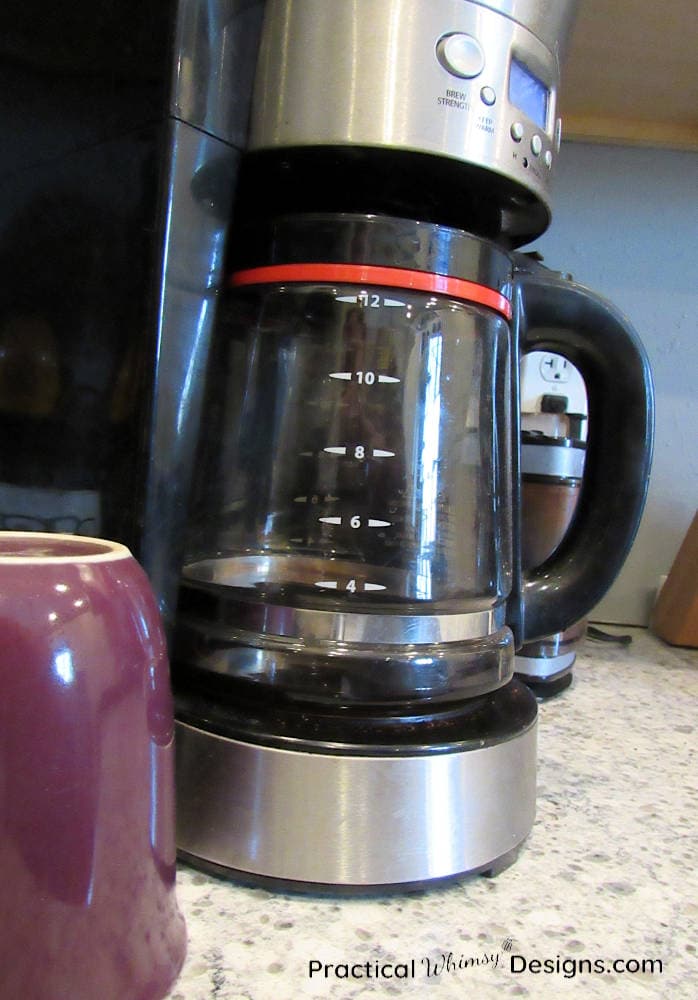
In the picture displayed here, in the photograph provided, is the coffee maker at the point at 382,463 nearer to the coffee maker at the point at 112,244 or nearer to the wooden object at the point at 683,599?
the coffee maker at the point at 112,244

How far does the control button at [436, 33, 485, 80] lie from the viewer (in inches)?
16.1

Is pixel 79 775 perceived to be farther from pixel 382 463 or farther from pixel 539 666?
pixel 539 666

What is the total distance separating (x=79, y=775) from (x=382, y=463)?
0.76 feet

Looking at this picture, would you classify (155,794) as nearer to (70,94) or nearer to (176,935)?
(176,935)

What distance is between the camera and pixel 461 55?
0.41m

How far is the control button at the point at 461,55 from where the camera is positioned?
41 centimetres

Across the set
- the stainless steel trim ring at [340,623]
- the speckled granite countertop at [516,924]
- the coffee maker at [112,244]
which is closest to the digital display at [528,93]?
the coffee maker at [112,244]

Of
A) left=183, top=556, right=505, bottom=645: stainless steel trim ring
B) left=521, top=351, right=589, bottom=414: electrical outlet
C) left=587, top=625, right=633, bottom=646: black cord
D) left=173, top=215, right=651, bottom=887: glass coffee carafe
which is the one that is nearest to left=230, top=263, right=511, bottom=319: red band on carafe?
left=173, top=215, right=651, bottom=887: glass coffee carafe

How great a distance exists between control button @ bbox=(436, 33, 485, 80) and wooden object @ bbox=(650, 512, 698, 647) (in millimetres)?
735

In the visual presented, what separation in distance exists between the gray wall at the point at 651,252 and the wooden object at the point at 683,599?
93mm

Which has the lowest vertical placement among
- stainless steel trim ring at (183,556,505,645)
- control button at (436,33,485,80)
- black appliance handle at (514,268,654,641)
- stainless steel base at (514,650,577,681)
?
stainless steel base at (514,650,577,681)

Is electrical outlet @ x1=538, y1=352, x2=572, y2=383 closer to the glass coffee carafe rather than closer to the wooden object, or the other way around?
the wooden object

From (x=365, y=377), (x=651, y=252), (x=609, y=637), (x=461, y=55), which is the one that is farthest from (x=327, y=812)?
(x=651, y=252)

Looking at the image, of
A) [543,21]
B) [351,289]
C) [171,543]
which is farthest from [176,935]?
[543,21]
